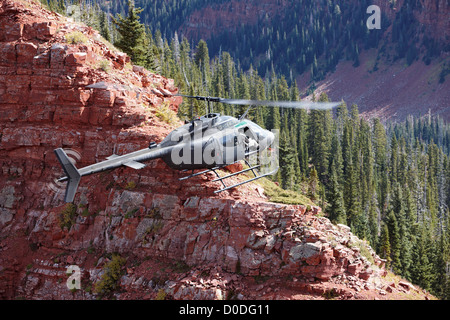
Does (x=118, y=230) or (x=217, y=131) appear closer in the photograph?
(x=217, y=131)

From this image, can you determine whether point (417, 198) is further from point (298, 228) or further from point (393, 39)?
point (393, 39)

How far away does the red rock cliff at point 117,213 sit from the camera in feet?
59.2

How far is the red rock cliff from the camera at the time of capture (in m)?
18.0

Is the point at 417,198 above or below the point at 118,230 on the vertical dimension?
below

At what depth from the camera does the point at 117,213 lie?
2089cm

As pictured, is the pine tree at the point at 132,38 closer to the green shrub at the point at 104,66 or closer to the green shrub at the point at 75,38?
the green shrub at the point at 75,38

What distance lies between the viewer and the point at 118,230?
20609mm

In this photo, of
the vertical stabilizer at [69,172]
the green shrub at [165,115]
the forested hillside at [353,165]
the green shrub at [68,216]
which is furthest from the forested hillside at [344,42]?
the vertical stabilizer at [69,172]

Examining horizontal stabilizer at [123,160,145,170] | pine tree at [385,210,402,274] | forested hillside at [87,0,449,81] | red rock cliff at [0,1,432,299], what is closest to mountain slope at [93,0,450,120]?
forested hillside at [87,0,449,81]

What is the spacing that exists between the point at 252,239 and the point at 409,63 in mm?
170665

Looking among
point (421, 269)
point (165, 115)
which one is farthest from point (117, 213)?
point (421, 269)

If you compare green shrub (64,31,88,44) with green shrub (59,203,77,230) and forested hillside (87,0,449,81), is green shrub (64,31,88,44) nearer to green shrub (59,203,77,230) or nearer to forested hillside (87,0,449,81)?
green shrub (59,203,77,230)

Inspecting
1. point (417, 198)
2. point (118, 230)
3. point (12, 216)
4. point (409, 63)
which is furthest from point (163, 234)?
point (409, 63)
